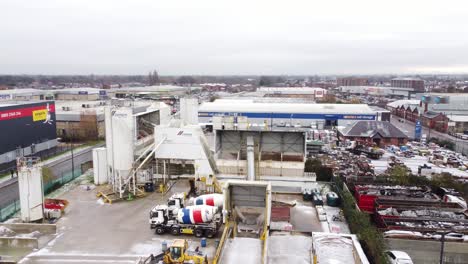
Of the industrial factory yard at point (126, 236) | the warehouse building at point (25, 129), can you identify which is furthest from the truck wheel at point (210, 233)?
the warehouse building at point (25, 129)

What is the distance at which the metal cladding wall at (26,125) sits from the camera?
25188 millimetres

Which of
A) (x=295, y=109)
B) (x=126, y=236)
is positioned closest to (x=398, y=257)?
(x=126, y=236)

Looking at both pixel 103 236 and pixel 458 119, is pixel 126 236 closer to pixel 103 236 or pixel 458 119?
pixel 103 236

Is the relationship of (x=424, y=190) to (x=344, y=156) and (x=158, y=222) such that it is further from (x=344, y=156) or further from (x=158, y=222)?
(x=158, y=222)

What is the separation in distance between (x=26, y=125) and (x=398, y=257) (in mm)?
25765

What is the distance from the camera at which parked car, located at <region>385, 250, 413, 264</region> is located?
12.0 m

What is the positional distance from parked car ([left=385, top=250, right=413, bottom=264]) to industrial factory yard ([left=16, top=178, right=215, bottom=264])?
587cm

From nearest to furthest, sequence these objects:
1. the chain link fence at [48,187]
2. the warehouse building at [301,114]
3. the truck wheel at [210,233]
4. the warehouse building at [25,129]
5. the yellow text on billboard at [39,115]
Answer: the truck wheel at [210,233] → the chain link fence at [48,187] → the warehouse building at [25,129] → the yellow text on billboard at [39,115] → the warehouse building at [301,114]

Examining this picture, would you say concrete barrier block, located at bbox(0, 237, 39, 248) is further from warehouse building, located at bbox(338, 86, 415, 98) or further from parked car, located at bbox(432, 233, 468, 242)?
warehouse building, located at bbox(338, 86, 415, 98)

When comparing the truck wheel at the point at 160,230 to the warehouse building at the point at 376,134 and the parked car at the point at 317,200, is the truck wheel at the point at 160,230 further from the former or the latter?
the warehouse building at the point at 376,134

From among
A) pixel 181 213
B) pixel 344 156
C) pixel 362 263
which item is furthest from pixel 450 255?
pixel 344 156

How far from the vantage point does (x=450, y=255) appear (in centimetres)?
1311

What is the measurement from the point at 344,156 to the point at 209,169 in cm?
1359

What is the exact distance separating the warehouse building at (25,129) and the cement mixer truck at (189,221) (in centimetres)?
1636
